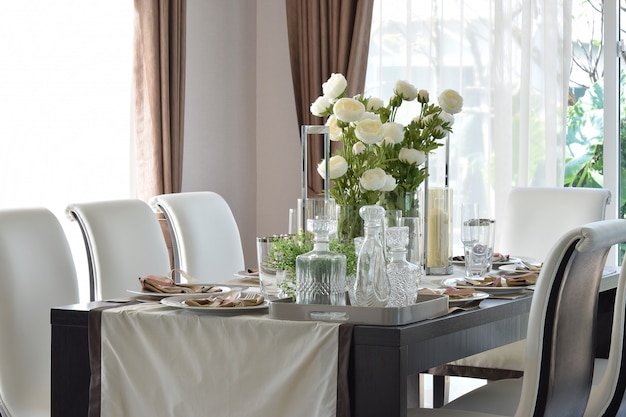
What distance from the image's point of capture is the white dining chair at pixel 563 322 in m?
2.10

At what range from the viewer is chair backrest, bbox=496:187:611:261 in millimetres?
3861

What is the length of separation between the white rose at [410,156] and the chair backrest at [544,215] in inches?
49.3

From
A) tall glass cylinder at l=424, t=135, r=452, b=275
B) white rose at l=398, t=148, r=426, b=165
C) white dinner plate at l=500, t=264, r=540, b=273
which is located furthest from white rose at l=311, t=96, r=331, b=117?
white dinner plate at l=500, t=264, r=540, b=273

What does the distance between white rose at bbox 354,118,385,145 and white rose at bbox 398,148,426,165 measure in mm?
191

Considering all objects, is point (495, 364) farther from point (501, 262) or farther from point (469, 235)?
point (469, 235)

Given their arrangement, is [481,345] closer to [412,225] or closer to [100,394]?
[412,225]

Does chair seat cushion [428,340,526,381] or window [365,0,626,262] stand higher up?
window [365,0,626,262]

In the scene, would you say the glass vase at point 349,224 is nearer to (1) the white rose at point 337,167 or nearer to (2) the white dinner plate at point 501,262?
(1) the white rose at point 337,167

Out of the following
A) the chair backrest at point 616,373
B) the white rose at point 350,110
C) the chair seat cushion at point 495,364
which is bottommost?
the chair seat cushion at point 495,364

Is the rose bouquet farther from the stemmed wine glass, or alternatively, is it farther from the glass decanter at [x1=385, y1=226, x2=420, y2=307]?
the glass decanter at [x1=385, y1=226, x2=420, y2=307]

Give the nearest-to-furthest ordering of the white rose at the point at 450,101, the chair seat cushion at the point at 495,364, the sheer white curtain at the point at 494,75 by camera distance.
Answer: the white rose at the point at 450,101 → the chair seat cushion at the point at 495,364 → the sheer white curtain at the point at 494,75

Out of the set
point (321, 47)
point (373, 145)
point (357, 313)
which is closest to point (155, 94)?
point (321, 47)

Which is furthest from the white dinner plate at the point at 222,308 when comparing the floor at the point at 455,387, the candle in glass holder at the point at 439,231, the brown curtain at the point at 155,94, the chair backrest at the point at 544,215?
the brown curtain at the point at 155,94

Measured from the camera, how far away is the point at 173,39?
484 centimetres
